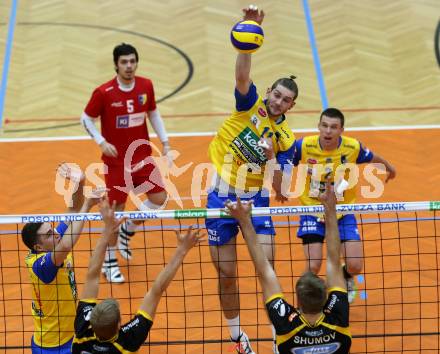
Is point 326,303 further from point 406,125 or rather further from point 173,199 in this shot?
point 406,125

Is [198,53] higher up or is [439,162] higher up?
[198,53]

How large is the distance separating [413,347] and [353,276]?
1191 millimetres

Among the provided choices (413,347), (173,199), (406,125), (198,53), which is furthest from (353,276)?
(198,53)

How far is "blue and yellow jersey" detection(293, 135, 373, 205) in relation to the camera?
953cm

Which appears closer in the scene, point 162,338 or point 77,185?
point 77,185

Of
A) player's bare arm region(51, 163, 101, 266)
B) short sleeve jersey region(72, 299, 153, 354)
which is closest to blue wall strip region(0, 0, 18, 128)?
player's bare arm region(51, 163, 101, 266)

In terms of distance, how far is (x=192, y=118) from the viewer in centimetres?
1419

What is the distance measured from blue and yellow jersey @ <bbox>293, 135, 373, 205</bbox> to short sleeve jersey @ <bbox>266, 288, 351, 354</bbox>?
3230mm

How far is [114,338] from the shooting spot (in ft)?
20.1

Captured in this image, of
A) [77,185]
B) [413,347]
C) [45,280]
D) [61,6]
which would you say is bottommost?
[413,347]

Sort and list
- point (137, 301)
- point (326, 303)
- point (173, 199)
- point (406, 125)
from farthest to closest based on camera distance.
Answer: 1. point (406, 125)
2. point (173, 199)
3. point (137, 301)
4. point (326, 303)

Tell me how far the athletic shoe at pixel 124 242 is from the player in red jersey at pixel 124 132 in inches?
13.3

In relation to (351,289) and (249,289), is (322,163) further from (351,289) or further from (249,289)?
(249,289)

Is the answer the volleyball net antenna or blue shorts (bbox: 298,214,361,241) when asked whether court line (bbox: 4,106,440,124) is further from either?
blue shorts (bbox: 298,214,361,241)
